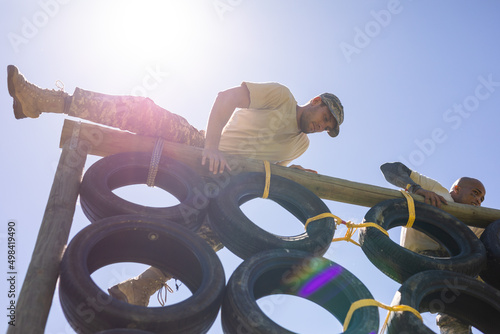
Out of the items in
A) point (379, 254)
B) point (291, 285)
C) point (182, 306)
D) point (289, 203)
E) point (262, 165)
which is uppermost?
point (262, 165)

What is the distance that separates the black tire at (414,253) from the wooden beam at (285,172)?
0.24 m

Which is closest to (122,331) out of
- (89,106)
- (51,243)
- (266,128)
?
(51,243)

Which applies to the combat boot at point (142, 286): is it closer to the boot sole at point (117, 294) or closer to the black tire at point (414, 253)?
the boot sole at point (117, 294)

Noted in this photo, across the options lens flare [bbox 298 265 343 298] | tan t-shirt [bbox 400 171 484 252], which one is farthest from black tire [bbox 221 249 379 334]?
tan t-shirt [bbox 400 171 484 252]

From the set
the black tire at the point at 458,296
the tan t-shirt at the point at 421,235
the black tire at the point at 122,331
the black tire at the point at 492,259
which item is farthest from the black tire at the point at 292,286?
the tan t-shirt at the point at 421,235

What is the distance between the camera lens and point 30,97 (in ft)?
12.6

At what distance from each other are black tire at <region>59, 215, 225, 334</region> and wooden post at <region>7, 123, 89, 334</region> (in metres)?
0.10

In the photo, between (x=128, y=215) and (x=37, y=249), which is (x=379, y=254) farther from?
(x=37, y=249)

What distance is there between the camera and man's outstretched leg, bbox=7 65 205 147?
3828mm

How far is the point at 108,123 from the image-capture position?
3904mm

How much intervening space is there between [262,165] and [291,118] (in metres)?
0.82

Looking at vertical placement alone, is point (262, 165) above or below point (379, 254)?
above

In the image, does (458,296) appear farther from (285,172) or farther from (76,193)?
(76,193)

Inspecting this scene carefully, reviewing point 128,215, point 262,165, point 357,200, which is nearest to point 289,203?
point 262,165
